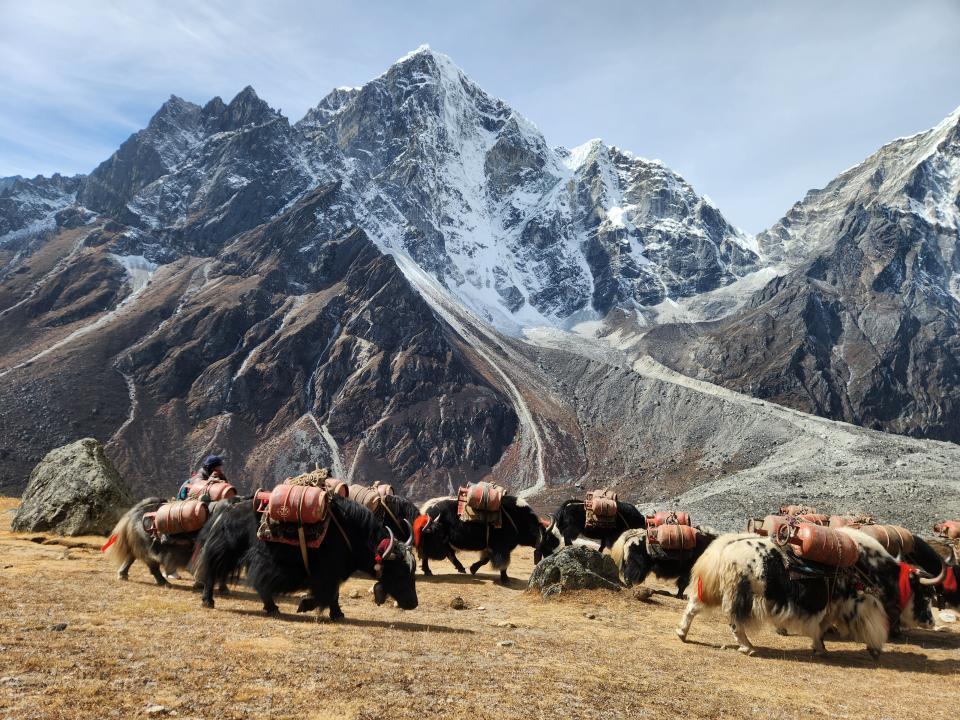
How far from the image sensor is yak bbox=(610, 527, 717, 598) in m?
15.7

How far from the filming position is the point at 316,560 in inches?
412

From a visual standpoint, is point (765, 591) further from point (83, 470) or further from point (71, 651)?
point (83, 470)

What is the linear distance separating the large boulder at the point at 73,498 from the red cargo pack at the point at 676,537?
15.0 m

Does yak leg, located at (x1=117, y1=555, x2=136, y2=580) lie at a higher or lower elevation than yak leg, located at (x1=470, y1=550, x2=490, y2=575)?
lower

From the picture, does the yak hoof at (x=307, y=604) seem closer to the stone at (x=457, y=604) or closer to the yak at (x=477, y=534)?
the stone at (x=457, y=604)

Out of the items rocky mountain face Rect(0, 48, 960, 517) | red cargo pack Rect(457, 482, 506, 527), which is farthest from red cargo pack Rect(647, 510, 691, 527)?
rocky mountain face Rect(0, 48, 960, 517)

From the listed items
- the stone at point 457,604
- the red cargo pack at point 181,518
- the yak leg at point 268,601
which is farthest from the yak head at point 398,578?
the red cargo pack at point 181,518

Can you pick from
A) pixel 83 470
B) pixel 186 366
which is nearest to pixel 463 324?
pixel 186 366

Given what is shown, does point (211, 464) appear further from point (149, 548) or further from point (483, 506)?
point (483, 506)

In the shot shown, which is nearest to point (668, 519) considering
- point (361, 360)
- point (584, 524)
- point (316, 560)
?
point (584, 524)

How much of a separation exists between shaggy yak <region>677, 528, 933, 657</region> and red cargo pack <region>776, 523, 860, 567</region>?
18 cm

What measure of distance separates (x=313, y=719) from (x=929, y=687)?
8211mm

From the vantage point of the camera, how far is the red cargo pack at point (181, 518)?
12.6 m

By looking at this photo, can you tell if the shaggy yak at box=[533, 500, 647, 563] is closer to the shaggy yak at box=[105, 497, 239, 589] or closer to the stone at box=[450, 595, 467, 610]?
the stone at box=[450, 595, 467, 610]
